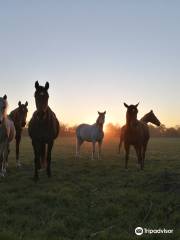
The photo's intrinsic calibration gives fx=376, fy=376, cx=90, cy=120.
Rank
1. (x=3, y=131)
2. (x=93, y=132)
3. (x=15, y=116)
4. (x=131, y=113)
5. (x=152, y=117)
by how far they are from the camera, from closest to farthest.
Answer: (x=3, y=131), (x=131, y=113), (x=15, y=116), (x=152, y=117), (x=93, y=132)

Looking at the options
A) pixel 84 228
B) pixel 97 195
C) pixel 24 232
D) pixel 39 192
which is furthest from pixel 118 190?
pixel 24 232

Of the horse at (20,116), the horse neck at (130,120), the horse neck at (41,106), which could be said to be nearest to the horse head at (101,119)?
the horse neck at (130,120)

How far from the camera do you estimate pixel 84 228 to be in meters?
7.21

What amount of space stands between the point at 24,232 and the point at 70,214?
142 cm

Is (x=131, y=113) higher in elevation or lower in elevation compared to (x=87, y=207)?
higher

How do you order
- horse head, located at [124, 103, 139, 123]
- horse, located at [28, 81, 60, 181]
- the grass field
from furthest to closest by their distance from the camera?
horse head, located at [124, 103, 139, 123] → horse, located at [28, 81, 60, 181] → the grass field

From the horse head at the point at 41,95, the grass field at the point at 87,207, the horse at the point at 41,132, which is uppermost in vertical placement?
the horse head at the point at 41,95

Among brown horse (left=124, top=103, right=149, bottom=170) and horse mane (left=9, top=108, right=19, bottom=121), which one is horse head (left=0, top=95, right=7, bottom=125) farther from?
brown horse (left=124, top=103, right=149, bottom=170)

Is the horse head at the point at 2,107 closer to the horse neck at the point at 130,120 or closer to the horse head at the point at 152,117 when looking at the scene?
the horse neck at the point at 130,120

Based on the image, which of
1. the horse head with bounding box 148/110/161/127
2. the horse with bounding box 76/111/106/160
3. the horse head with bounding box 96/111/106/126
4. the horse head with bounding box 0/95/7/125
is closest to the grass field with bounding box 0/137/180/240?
the horse head with bounding box 0/95/7/125

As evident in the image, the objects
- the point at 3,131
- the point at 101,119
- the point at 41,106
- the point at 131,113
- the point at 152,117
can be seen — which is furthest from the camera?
the point at 101,119

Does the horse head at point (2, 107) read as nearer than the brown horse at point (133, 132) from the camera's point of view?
Yes

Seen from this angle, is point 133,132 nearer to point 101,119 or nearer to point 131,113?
point 131,113

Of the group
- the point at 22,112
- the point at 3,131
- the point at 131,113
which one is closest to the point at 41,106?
the point at 3,131
